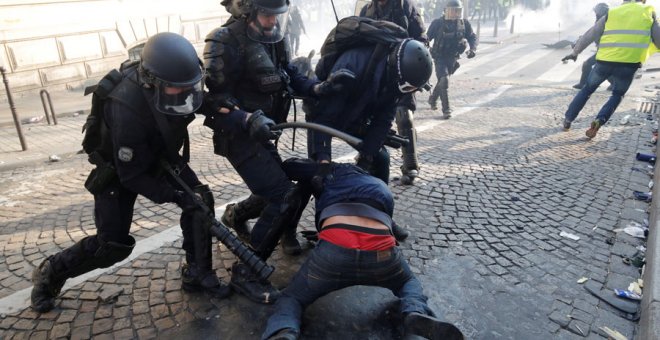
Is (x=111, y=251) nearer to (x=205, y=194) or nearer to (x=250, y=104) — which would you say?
(x=205, y=194)

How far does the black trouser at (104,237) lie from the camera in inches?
109

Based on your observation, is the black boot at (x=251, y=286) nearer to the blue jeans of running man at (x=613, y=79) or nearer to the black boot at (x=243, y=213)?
the black boot at (x=243, y=213)

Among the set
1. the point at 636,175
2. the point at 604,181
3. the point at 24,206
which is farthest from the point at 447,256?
Answer: the point at 24,206

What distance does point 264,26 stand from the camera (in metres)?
3.09

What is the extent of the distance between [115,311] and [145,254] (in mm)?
767

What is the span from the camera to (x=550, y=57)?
1667cm

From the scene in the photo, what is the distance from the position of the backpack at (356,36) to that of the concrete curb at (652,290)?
8.19ft

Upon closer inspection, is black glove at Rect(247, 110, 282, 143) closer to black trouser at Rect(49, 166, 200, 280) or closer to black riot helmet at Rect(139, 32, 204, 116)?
black riot helmet at Rect(139, 32, 204, 116)

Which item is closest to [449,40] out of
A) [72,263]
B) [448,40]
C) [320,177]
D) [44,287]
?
[448,40]

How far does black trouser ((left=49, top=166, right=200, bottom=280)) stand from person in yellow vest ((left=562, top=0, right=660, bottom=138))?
6.57 meters

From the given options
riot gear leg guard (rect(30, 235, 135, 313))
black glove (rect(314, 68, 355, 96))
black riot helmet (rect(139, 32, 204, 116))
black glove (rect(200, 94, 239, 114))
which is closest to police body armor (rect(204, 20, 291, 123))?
black glove (rect(200, 94, 239, 114))

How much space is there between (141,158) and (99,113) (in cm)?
38

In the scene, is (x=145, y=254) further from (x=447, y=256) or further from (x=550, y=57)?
(x=550, y=57)

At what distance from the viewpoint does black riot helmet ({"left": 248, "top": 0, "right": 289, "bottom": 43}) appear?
3010mm
